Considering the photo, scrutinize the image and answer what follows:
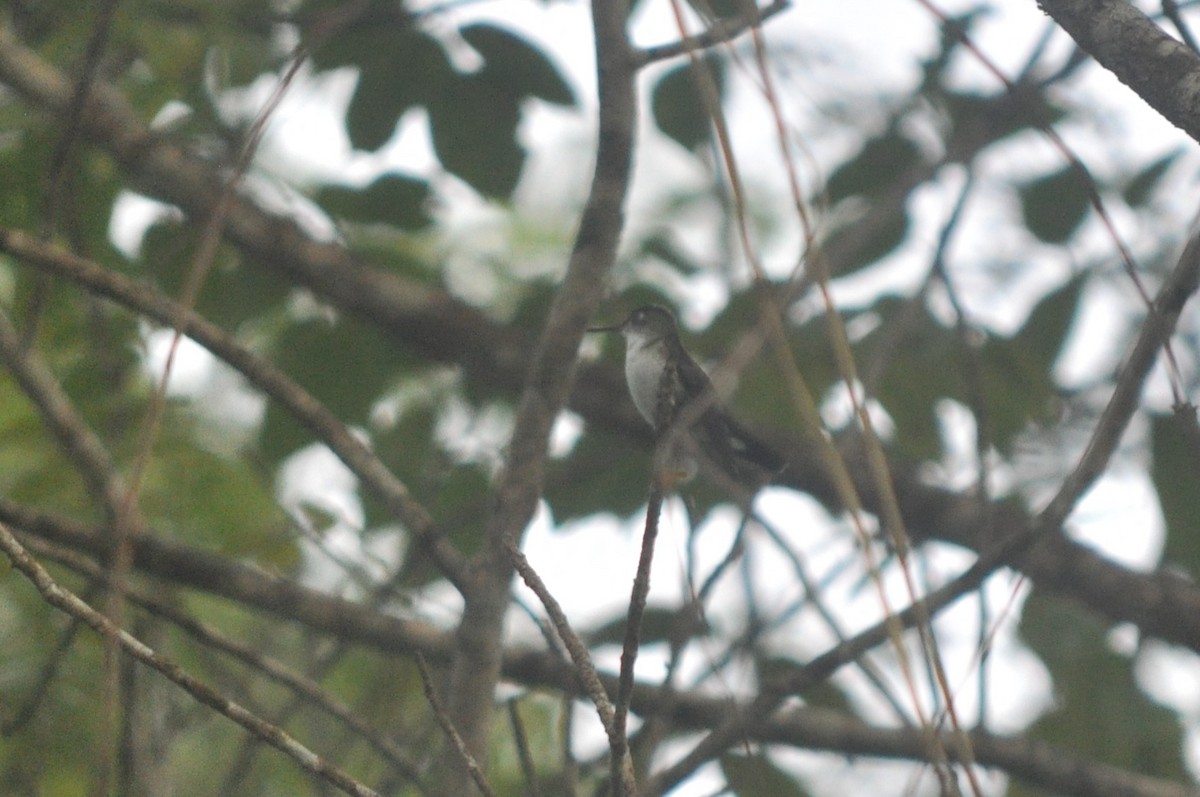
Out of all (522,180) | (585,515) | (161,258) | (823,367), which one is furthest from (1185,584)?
(161,258)

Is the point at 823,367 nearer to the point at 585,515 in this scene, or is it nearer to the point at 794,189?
the point at 585,515

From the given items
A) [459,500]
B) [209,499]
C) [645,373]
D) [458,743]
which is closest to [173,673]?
[458,743]

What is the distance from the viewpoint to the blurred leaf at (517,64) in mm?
3590

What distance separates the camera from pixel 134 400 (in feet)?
12.5

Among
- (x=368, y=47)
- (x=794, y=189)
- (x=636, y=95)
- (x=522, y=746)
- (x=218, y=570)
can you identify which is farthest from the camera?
(x=368, y=47)

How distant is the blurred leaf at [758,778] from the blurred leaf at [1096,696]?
86 cm

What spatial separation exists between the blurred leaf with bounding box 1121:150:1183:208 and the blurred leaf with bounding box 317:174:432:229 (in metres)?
2.04

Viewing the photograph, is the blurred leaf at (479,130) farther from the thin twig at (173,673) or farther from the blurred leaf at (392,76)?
the thin twig at (173,673)

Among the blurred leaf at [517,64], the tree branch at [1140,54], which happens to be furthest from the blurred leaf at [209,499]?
the tree branch at [1140,54]

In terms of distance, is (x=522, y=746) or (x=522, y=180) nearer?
(x=522, y=746)

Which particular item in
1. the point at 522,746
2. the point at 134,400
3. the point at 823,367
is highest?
the point at 823,367

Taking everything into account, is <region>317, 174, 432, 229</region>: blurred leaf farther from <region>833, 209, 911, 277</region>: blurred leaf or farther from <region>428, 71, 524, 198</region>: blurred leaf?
<region>833, 209, 911, 277</region>: blurred leaf

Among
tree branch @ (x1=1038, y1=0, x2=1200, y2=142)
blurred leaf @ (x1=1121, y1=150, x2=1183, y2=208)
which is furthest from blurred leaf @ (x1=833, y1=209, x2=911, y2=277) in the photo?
tree branch @ (x1=1038, y1=0, x2=1200, y2=142)

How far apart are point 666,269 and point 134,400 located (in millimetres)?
1594
